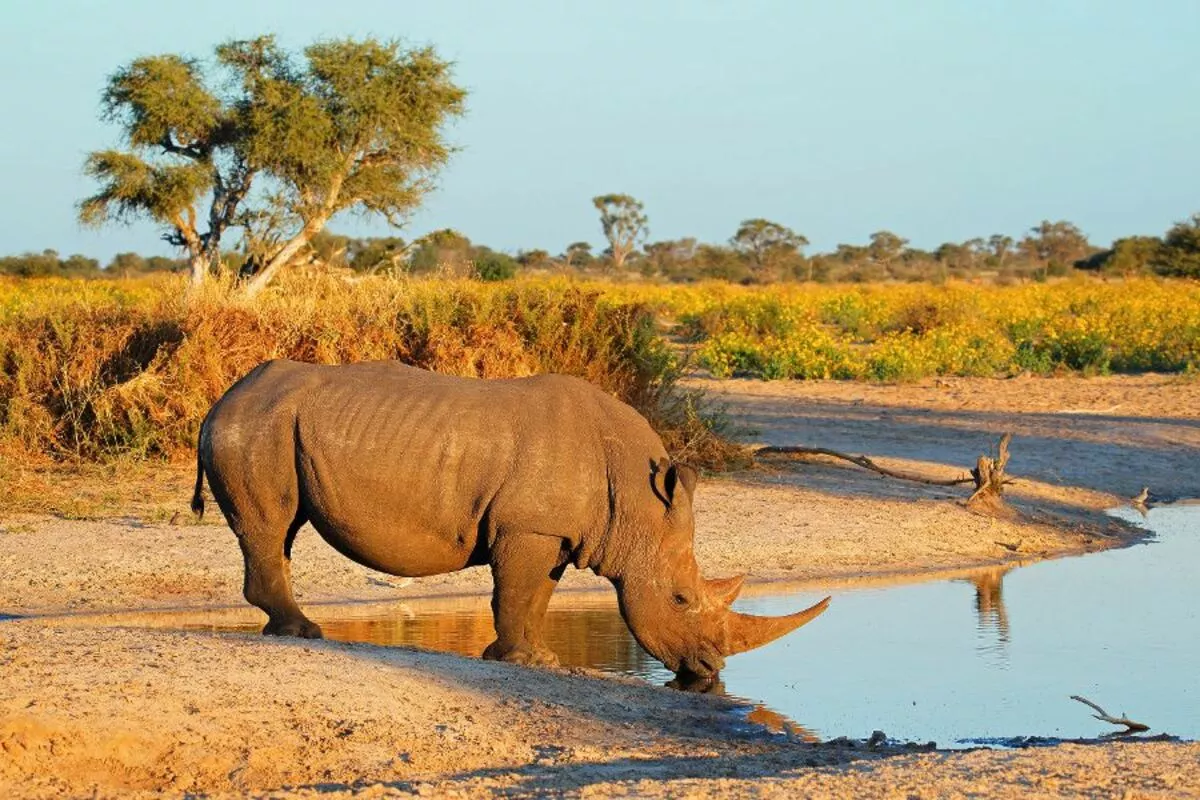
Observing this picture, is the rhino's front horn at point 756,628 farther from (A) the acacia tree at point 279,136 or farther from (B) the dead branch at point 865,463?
(A) the acacia tree at point 279,136

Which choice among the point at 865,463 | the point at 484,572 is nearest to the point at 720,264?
the point at 865,463

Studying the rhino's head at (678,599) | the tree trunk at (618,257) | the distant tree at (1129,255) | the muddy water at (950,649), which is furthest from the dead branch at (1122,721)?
the tree trunk at (618,257)

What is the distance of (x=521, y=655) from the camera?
331 inches

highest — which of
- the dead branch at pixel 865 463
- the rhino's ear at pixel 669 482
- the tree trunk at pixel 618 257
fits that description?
the tree trunk at pixel 618 257

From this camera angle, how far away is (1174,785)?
18.8ft

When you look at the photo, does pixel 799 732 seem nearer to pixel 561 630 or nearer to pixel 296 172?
pixel 561 630

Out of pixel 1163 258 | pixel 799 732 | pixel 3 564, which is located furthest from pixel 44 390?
pixel 1163 258

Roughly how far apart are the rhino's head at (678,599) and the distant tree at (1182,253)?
4133cm

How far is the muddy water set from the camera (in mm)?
8422

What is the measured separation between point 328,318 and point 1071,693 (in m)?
9.08

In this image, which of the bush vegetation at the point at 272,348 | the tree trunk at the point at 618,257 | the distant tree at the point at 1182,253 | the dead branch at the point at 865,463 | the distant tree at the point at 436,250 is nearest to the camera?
the bush vegetation at the point at 272,348

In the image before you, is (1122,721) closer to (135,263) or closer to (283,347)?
(283,347)

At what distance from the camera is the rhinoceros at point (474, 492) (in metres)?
8.26

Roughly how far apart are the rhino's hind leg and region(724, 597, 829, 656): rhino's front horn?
2004 millimetres
